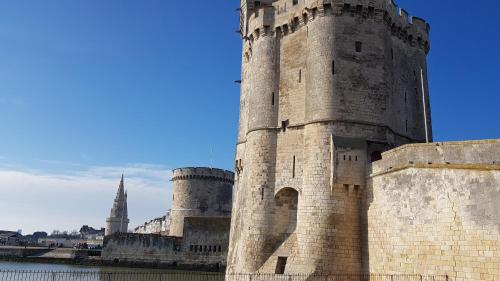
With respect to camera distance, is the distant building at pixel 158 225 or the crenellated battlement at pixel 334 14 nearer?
the crenellated battlement at pixel 334 14

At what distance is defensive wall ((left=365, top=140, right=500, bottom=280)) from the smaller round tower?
30744mm

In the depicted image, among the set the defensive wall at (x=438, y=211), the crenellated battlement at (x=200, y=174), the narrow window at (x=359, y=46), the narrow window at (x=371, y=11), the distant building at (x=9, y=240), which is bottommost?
the distant building at (x=9, y=240)

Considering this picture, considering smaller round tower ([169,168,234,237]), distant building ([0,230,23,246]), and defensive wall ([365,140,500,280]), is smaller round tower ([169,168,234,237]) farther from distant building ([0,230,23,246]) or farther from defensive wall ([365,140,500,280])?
distant building ([0,230,23,246])

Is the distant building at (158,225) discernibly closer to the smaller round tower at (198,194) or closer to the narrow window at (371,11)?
the smaller round tower at (198,194)

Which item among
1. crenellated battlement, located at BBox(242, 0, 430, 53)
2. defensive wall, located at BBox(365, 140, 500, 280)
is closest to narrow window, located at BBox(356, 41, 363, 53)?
crenellated battlement, located at BBox(242, 0, 430, 53)

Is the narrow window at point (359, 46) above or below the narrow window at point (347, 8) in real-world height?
below

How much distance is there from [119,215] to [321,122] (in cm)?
5716

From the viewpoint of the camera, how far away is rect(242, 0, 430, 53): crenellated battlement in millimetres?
21516

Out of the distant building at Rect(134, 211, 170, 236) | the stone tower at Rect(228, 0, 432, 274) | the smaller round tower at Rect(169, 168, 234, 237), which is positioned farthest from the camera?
the distant building at Rect(134, 211, 170, 236)

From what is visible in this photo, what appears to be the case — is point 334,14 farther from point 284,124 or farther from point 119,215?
point 119,215

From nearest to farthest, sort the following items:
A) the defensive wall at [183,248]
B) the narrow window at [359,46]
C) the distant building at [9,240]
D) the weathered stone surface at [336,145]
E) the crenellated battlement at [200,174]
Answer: the weathered stone surface at [336,145] → the narrow window at [359,46] → the defensive wall at [183,248] → the crenellated battlement at [200,174] → the distant building at [9,240]

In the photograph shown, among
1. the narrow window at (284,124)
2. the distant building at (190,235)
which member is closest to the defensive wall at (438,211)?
the narrow window at (284,124)

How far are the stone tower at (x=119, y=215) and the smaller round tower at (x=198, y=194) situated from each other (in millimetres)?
24799

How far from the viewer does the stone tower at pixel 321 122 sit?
19.1 m
